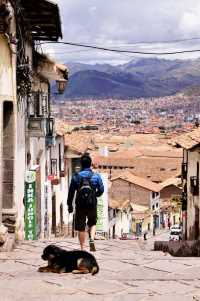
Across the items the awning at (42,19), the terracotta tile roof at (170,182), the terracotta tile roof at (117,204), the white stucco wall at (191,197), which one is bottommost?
the terracotta tile roof at (117,204)

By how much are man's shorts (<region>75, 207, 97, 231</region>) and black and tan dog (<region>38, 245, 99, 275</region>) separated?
1879 mm

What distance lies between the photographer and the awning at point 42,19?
17.5 meters

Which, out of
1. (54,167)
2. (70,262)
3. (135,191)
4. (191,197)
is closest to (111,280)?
(70,262)

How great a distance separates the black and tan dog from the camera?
9836mm

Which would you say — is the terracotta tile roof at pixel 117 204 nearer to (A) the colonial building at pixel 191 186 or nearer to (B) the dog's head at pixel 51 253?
(A) the colonial building at pixel 191 186

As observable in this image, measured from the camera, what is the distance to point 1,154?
14.0 metres

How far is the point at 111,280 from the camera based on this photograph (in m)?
9.55

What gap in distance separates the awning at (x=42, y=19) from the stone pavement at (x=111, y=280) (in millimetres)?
7462

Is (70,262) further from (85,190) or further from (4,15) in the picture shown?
(4,15)

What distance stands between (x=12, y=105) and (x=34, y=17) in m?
4.85

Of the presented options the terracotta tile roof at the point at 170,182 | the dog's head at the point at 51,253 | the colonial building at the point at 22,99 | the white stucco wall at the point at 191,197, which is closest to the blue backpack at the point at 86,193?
the dog's head at the point at 51,253

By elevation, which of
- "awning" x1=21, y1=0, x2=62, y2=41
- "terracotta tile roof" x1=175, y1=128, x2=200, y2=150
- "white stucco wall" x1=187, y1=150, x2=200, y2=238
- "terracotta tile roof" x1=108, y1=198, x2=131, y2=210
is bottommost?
"terracotta tile roof" x1=108, y1=198, x2=131, y2=210

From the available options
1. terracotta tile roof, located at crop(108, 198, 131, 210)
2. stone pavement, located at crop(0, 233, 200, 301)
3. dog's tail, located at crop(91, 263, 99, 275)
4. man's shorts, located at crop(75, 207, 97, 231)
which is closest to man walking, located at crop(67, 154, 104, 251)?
man's shorts, located at crop(75, 207, 97, 231)

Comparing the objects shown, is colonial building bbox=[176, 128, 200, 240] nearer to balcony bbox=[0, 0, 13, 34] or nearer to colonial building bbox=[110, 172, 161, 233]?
balcony bbox=[0, 0, 13, 34]
